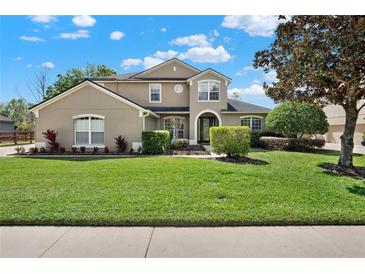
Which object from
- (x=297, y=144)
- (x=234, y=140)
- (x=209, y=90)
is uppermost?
(x=209, y=90)

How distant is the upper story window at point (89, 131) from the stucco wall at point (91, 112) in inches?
11.7

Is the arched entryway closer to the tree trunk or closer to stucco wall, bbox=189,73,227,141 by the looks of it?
stucco wall, bbox=189,73,227,141

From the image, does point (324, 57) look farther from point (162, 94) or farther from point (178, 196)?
point (162, 94)

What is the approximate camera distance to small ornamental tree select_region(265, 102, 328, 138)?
52.9 ft

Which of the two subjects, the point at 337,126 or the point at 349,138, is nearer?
the point at 349,138

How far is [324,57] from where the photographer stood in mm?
7637

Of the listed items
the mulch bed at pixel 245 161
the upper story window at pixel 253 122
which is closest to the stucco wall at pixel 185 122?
the upper story window at pixel 253 122

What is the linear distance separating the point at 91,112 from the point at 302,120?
534 inches

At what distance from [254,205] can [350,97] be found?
671cm

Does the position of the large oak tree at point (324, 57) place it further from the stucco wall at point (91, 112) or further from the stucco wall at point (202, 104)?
the stucco wall at point (202, 104)

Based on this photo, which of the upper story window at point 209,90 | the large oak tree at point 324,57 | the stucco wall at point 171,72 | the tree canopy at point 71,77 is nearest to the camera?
the large oak tree at point 324,57

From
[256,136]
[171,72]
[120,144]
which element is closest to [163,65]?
[171,72]

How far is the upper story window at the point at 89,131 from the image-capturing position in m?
15.6

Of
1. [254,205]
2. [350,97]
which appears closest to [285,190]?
[254,205]
